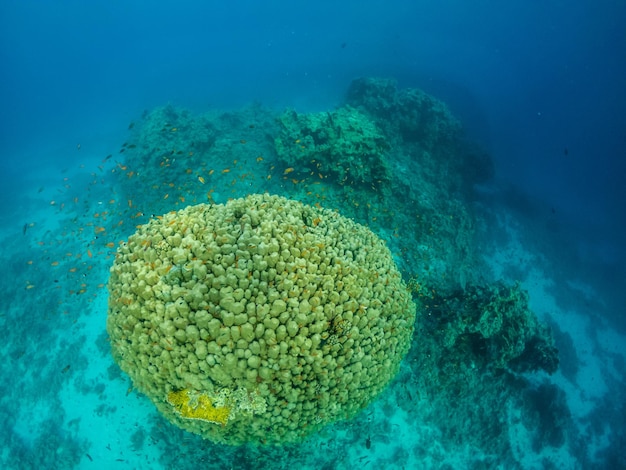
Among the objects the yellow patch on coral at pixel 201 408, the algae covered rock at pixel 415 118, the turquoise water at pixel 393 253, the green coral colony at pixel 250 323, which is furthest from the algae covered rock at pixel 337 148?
the yellow patch on coral at pixel 201 408

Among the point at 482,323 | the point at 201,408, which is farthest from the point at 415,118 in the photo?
the point at 201,408

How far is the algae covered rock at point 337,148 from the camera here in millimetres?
10859

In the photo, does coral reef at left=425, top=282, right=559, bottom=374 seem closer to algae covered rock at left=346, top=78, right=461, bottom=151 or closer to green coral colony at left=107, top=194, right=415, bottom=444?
green coral colony at left=107, top=194, right=415, bottom=444

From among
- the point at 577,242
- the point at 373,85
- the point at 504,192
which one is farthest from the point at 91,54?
the point at 577,242

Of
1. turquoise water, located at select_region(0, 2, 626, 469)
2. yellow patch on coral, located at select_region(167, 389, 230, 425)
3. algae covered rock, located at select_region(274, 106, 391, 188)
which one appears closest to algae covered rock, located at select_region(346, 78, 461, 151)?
turquoise water, located at select_region(0, 2, 626, 469)

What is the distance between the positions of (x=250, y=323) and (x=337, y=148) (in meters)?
8.34

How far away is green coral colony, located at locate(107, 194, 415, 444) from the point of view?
153 inches

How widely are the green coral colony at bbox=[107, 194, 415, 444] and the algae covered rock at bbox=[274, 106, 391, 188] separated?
6170 mm

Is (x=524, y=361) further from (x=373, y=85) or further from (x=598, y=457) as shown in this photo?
(x=373, y=85)

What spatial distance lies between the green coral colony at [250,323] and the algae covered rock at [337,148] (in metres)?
6.17

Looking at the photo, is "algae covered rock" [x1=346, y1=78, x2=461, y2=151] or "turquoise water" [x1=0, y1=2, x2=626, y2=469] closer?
"turquoise water" [x1=0, y1=2, x2=626, y2=469]

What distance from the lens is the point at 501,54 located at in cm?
6862

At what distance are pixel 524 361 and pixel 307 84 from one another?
4189 centimetres

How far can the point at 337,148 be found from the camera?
11062mm
